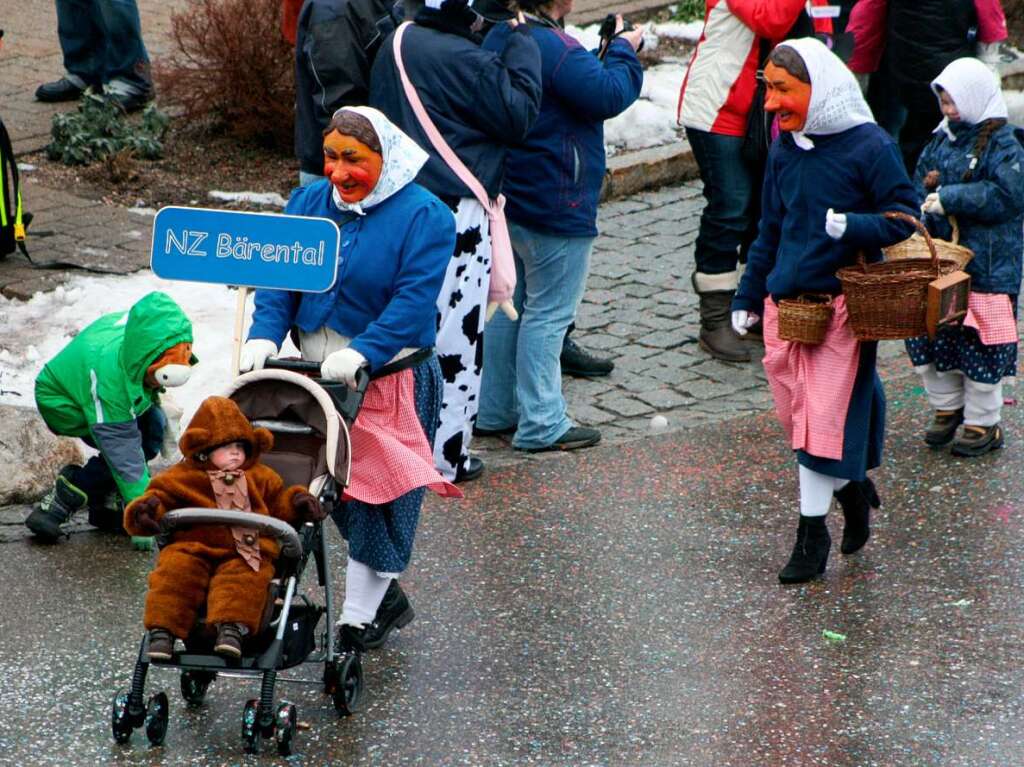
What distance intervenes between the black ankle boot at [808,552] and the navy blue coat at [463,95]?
1.87 meters

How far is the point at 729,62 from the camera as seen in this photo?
7887 millimetres

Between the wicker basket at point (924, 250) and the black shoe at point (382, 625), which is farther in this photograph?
the wicker basket at point (924, 250)

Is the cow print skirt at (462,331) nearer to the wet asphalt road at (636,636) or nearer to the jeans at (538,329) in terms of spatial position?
the wet asphalt road at (636,636)

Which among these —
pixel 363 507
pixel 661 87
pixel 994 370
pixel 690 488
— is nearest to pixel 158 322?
pixel 363 507

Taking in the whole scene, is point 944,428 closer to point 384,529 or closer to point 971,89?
point 971,89

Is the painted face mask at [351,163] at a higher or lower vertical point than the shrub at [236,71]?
higher

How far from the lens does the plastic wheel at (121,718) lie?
15.1 feet

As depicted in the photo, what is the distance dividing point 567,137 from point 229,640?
10.8 feet

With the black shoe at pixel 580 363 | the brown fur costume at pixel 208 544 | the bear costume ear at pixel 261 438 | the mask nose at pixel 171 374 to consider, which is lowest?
the black shoe at pixel 580 363

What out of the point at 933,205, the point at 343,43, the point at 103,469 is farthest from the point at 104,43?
the point at 933,205

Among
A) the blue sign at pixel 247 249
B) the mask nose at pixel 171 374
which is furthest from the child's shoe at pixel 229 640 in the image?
the mask nose at pixel 171 374

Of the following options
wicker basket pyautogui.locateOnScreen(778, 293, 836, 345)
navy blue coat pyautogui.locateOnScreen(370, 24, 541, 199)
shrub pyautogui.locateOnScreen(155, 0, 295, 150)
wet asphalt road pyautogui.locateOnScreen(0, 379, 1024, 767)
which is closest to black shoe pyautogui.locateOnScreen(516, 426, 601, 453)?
wet asphalt road pyautogui.locateOnScreen(0, 379, 1024, 767)

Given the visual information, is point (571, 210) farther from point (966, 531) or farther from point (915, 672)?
point (915, 672)

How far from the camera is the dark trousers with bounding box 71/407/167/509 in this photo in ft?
20.2
